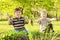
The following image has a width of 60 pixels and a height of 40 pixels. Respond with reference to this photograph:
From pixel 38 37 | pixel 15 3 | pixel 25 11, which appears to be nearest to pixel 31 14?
pixel 25 11

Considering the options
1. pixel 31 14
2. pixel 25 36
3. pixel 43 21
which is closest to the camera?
pixel 25 36

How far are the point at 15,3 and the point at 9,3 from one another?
383 mm

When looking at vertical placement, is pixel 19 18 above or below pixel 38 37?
above

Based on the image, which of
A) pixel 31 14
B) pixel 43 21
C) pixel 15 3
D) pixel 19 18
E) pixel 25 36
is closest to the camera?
pixel 25 36

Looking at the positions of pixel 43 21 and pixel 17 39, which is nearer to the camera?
pixel 17 39

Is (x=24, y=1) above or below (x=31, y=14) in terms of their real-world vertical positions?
above

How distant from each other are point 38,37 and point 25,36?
0.74 m

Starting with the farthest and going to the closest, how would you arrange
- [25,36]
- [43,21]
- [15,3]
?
[15,3] < [43,21] < [25,36]

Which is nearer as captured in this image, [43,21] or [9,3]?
[43,21]

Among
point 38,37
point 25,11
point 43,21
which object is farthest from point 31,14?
point 38,37

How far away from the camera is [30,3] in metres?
15.1

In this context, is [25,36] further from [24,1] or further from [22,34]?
[24,1]

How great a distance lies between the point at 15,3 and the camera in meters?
14.7

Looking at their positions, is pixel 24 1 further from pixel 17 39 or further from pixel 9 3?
pixel 17 39
